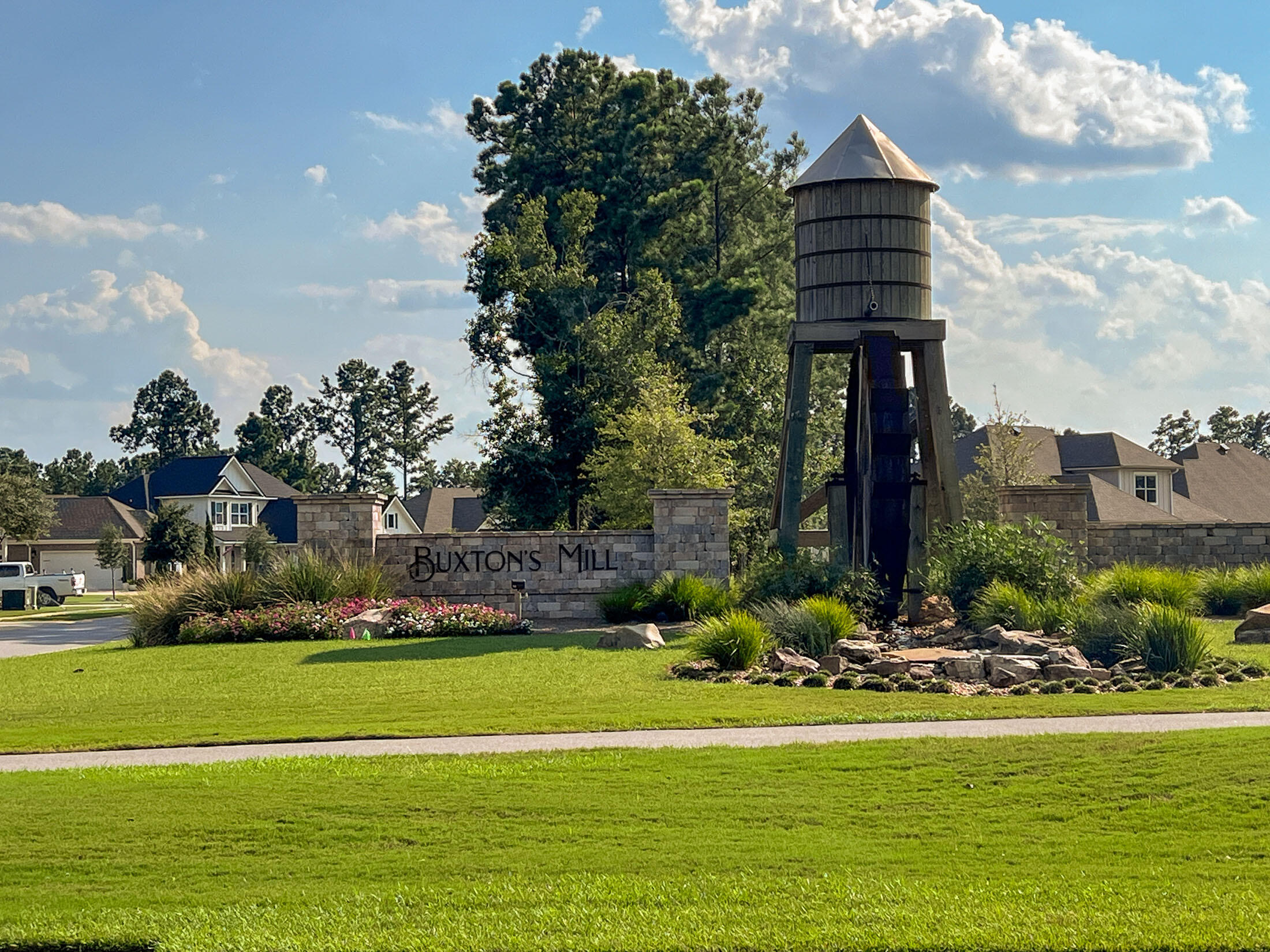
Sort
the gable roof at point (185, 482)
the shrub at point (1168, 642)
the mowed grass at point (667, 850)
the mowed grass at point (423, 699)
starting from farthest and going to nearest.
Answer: the gable roof at point (185, 482), the shrub at point (1168, 642), the mowed grass at point (423, 699), the mowed grass at point (667, 850)

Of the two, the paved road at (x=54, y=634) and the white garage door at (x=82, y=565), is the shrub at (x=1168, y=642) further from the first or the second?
the white garage door at (x=82, y=565)

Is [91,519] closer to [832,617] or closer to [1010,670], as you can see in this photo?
[832,617]

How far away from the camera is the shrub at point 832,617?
57.1 feet

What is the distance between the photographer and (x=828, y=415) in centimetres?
4288

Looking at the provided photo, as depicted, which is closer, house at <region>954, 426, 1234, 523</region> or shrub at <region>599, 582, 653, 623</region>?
shrub at <region>599, 582, 653, 623</region>

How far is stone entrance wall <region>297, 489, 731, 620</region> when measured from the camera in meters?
24.4

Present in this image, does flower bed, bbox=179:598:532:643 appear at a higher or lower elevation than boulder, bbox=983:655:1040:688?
higher

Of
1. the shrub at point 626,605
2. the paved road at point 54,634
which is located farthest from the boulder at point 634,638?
the paved road at point 54,634

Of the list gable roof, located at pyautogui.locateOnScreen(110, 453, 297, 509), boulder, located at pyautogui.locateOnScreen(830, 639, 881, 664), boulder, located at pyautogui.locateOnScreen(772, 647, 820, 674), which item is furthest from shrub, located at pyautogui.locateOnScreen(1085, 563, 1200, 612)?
gable roof, located at pyautogui.locateOnScreen(110, 453, 297, 509)

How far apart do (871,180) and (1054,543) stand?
689 cm

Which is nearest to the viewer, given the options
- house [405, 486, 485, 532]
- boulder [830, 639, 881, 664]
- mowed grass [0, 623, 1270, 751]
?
mowed grass [0, 623, 1270, 751]

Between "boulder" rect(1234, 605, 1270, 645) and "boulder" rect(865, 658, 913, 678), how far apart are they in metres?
5.83

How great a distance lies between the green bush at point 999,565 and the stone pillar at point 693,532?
474 centimetres

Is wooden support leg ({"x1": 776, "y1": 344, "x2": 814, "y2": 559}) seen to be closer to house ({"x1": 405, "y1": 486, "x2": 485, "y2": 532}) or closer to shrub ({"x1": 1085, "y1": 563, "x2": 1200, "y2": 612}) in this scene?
shrub ({"x1": 1085, "y1": 563, "x2": 1200, "y2": 612})
